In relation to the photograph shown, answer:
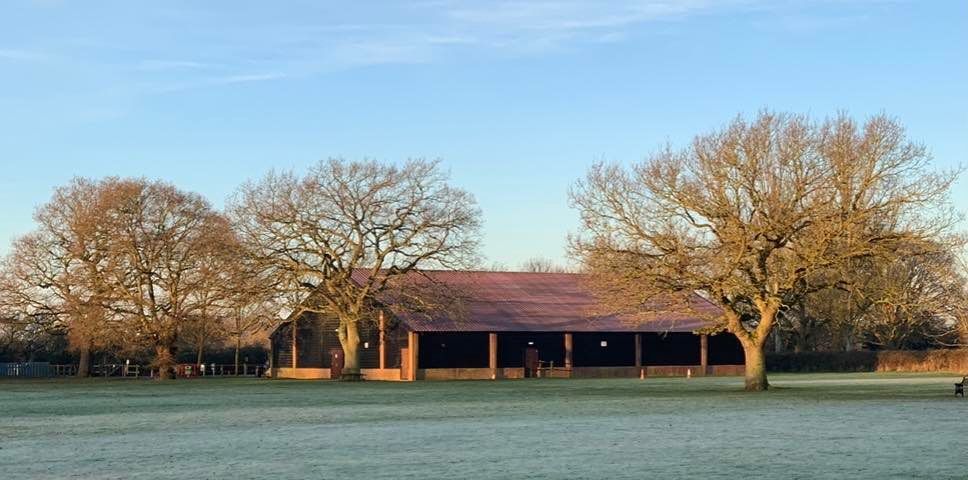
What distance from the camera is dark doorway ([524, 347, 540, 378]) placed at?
249 feet

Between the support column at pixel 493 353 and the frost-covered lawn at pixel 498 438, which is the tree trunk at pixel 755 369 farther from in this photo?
the support column at pixel 493 353

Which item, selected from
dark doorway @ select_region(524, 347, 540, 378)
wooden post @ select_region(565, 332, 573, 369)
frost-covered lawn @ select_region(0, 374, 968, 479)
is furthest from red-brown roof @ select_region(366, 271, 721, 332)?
frost-covered lawn @ select_region(0, 374, 968, 479)

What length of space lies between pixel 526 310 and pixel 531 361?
13.0 ft

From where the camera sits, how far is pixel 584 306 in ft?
268

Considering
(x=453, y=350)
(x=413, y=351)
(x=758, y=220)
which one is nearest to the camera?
(x=758, y=220)

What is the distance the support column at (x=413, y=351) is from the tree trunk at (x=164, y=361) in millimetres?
14982

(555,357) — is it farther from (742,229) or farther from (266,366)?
(742,229)

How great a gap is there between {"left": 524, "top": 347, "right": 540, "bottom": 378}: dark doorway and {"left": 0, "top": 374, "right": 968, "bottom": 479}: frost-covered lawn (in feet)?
109

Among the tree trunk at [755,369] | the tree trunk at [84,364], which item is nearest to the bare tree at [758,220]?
the tree trunk at [755,369]

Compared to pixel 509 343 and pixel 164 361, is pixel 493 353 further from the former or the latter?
pixel 164 361

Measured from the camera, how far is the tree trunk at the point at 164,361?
7644 centimetres

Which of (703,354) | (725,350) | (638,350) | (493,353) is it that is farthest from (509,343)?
(725,350)

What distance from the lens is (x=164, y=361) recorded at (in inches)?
3012

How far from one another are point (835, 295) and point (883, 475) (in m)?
72.8
